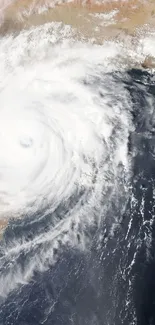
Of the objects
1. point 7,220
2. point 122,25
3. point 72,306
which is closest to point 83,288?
point 72,306

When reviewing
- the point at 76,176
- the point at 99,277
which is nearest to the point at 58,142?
the point at 76,176

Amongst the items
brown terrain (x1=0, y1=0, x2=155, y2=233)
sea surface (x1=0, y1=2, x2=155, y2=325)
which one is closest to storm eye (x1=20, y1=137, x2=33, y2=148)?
sea surface (x1=0, y1=2, x2=155, y2=325)

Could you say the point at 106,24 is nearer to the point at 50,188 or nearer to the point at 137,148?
the point at 137,148

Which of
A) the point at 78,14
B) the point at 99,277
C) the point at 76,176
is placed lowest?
the point at 99,277

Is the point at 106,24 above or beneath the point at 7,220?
above

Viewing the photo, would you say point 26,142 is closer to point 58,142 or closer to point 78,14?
point 58,142

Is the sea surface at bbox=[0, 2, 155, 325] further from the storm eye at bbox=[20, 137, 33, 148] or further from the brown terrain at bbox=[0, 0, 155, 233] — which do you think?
the brown terrain at bbox=[0, 0, 155, 233]

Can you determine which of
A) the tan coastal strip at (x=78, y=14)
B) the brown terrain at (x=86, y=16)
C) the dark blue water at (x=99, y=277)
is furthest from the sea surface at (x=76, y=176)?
the tan coastal strip at (x=78, y=14)
